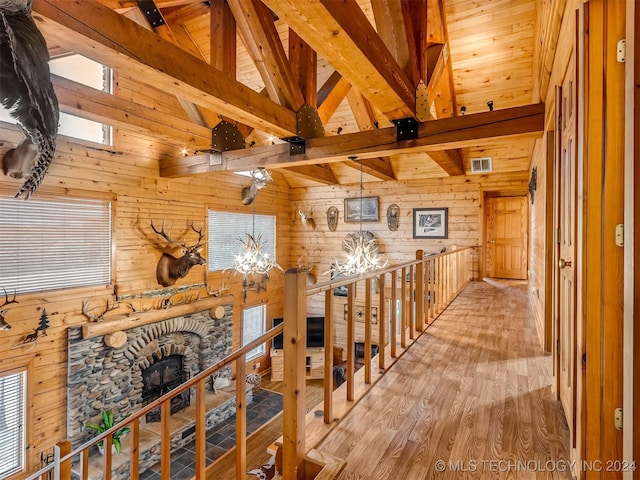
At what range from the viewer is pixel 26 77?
1264 millimetres

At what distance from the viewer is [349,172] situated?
297 inches

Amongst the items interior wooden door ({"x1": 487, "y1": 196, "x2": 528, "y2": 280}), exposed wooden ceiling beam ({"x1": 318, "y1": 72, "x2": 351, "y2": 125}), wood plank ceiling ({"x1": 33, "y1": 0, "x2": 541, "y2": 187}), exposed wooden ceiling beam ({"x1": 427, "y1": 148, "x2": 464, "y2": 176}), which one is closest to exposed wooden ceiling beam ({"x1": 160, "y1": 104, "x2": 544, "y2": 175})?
wood plank ceiling ({"x1": 33, "y1": 0, "x2": 541, "y2": 187})

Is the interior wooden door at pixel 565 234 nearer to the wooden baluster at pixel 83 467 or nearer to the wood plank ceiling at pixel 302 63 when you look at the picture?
the wood plank ceiling at pixel 302 63

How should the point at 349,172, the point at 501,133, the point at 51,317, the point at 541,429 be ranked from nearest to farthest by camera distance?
the point at 541,429 → the point at 501,133 → the point at 51,317 → the point at 349,172

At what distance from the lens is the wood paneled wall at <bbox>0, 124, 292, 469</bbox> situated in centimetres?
403

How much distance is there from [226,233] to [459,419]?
19.2ft

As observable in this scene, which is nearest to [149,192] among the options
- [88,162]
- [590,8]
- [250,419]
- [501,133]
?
[88,162]

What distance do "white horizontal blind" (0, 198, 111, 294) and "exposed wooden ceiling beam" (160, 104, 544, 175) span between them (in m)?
2.27

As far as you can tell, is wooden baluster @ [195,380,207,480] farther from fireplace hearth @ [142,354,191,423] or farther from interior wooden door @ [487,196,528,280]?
interior wooden door @ [487,196,528,280]

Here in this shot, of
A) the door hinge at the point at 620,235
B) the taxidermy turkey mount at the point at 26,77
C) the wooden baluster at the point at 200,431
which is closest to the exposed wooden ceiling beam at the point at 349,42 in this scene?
the taxidermy turkey mount at the point at 26,77

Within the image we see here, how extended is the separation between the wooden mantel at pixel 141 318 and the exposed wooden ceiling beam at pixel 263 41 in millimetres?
3975

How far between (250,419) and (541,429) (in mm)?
5428

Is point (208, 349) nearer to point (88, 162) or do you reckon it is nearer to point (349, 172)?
point (88, 162)

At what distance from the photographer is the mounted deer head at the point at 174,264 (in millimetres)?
5445
